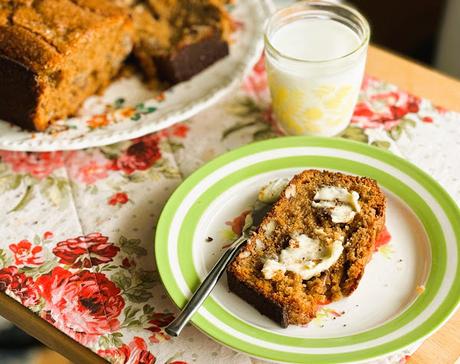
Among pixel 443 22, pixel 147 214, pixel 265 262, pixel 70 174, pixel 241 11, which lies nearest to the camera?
pixel 265 262

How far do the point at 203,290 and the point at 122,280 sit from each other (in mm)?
232

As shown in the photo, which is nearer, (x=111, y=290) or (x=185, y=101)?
(x=111, y=290)

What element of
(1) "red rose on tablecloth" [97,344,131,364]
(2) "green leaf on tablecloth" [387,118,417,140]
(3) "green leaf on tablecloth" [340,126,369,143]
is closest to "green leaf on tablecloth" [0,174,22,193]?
(1) "red rose on tablecloth" [97,344,131,364]

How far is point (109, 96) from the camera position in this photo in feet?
6.07

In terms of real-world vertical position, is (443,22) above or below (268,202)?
below

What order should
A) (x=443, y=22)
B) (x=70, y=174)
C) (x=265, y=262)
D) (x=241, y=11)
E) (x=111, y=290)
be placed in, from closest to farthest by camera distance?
(x=265, y=262) < (x=111, y=290) < (x=70, y=174) < (x=241, y=11) < (x=443, y=22)

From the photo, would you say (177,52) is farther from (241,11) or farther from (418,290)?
(418,290)

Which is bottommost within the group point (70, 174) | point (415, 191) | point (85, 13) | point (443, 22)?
point (443, 22)

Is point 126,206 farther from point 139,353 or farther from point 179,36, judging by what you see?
point 179,36

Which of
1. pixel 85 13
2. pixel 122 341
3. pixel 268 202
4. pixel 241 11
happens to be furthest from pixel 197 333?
pixel 241 11

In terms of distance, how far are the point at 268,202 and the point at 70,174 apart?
21.3 inches

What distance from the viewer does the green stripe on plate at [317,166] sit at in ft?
3.79

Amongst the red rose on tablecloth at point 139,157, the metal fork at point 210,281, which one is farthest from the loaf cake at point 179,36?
the metal fork at point 210,281

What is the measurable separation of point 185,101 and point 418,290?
2.67 feet
